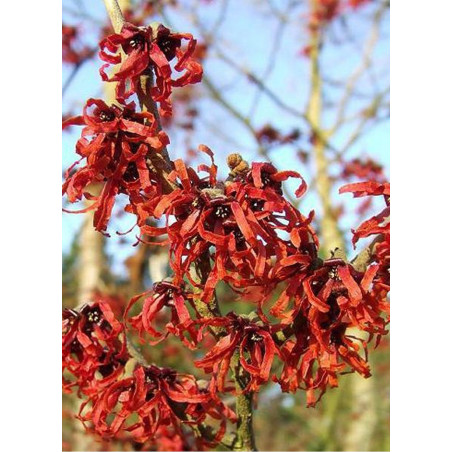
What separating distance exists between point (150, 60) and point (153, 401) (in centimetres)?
46

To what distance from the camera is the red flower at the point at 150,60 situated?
73 cm

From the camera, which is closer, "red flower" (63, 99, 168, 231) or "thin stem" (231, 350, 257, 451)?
"red flower" (63, 99, 168, 231)

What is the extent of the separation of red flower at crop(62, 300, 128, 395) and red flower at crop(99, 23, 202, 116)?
337 millimetres

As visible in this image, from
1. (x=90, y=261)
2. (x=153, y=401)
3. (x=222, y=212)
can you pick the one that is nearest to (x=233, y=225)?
(x=222, y=212)

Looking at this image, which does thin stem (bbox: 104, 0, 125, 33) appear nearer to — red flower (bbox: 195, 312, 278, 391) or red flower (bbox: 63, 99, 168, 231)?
red flower (bbox: 63, 99, 168, 231)

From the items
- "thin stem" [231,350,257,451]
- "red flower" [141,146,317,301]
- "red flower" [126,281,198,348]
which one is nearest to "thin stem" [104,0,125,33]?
"red flower" [141,146,317,301]

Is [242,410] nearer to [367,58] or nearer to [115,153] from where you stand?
[115,153]

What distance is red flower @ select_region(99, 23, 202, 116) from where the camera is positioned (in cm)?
73
